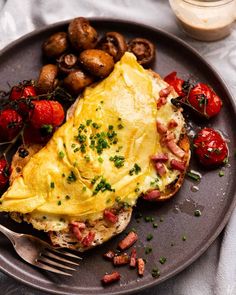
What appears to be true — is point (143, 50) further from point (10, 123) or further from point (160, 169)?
point (10, 123)

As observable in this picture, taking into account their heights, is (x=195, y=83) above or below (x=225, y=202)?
above

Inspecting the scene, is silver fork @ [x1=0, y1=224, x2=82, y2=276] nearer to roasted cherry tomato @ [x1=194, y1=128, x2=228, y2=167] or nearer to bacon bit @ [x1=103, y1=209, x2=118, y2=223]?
bacon bit @ [x1=103, y1=209, x2=118, y2=223]

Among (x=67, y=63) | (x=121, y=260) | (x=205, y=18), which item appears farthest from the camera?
(x=205, y=18)

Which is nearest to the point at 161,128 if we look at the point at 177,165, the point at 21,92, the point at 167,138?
the point at 167,138

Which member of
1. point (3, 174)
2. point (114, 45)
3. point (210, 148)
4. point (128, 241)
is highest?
point (114, 45)

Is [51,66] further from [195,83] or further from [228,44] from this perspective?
[228,44]

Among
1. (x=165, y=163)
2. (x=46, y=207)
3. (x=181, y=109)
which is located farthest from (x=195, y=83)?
(x=46, y=207)

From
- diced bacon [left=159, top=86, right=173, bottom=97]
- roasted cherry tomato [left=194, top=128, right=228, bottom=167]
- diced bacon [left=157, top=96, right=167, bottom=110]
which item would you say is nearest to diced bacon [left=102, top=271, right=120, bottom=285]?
roasted cherry tomato [left=194, top=128, right=228, bottom=167]
